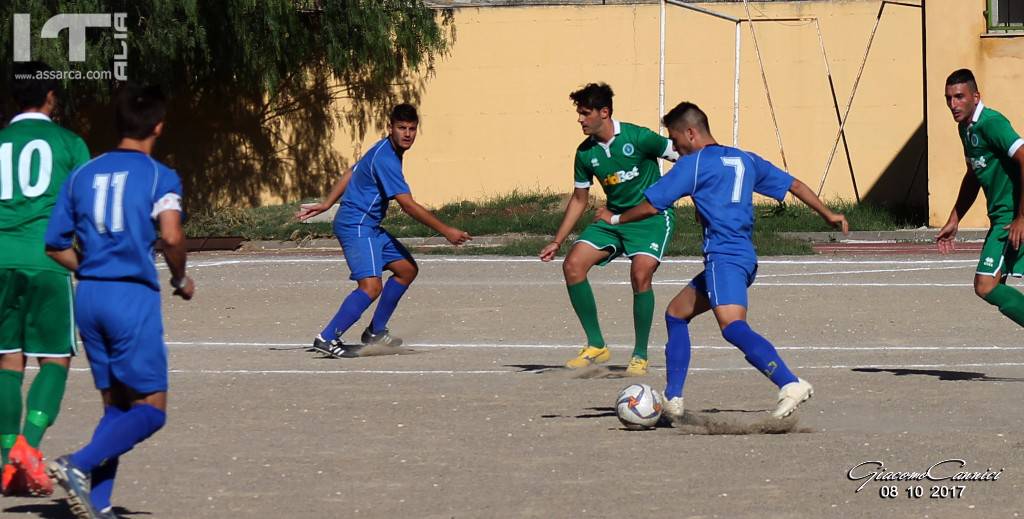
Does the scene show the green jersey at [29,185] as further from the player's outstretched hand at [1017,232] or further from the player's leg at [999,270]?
the player's leg at [999,270]

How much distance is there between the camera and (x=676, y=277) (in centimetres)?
1758

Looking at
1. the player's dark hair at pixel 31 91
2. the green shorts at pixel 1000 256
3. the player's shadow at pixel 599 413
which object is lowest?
the player's shadow at pixel 599 413

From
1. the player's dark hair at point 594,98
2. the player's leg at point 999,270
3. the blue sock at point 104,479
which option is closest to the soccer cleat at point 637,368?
the player's dark hair at point 594,98

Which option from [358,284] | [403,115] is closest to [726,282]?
[403,115]

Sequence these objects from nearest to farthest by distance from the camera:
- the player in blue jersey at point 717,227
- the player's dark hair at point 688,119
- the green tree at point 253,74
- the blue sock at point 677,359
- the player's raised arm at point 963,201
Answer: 1. the player in blue jersey at point 717,227
2. the player's dark hair at point 688,119
3. the blue sock at point 677,359
4. the player's raised arm at point 963,201
5. the green tree at point 253,74

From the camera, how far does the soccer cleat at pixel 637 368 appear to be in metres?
10.7

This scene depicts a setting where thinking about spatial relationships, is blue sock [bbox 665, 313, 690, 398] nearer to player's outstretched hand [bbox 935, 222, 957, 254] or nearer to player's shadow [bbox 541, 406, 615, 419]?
player's shadow [bbox 541, 406, 615, 419]

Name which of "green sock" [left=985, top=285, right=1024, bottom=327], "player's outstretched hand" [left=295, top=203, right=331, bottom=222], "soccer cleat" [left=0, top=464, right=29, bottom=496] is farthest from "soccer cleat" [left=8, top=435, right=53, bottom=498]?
"green sock" [left=985, top=285, right=1024, bottom=327]

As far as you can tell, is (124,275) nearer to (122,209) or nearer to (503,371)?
(122,209)

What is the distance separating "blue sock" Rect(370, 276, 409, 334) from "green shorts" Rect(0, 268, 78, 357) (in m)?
5.23

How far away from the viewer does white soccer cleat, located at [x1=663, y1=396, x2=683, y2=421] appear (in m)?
8.69

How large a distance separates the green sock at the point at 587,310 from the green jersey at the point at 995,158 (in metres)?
2.71

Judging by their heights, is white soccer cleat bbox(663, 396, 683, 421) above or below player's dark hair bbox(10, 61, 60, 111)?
below

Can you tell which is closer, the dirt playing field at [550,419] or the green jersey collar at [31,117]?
the dirt playing field at [550,419]
